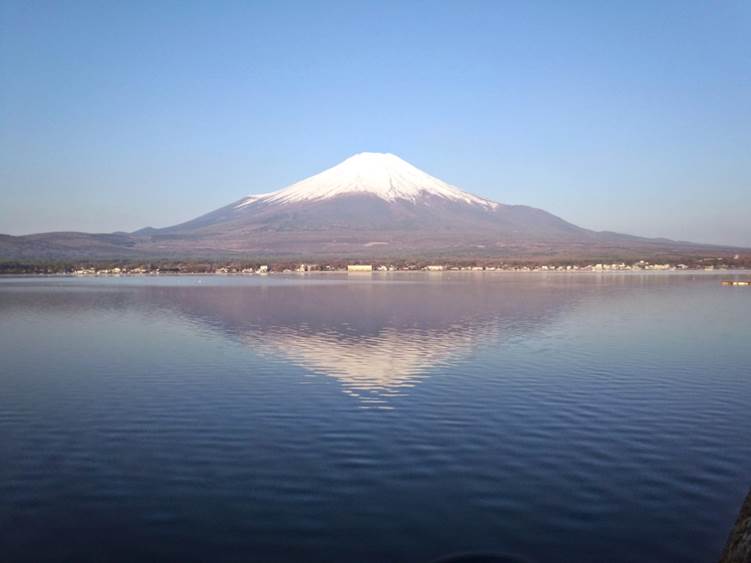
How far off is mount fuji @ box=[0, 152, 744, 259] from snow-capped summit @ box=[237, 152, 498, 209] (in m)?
0.22

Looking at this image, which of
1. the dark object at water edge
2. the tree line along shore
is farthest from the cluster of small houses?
the dark object at water edge

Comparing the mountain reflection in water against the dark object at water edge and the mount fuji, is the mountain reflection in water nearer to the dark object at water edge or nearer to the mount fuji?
the dark object at water edge

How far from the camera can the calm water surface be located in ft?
16.9

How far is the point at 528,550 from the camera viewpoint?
491 cm

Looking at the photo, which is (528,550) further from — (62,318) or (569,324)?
(62,318)

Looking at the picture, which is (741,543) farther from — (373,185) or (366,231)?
(373,185)

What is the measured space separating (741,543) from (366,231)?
12153 centimetres

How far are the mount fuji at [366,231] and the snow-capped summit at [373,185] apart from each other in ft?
0.73

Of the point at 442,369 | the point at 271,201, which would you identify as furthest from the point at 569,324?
the point at 271,201

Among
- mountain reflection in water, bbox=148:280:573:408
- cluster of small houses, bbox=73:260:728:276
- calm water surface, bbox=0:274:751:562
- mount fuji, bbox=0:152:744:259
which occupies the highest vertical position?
mount fuji, bbox=0:152:744:259

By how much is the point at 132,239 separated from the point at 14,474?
13962 cm

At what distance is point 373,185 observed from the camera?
15662cm

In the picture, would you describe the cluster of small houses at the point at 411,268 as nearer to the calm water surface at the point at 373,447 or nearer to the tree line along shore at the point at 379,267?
the tree line along shore at the point at 379,267

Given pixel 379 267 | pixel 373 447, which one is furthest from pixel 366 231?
pixel 373 447
